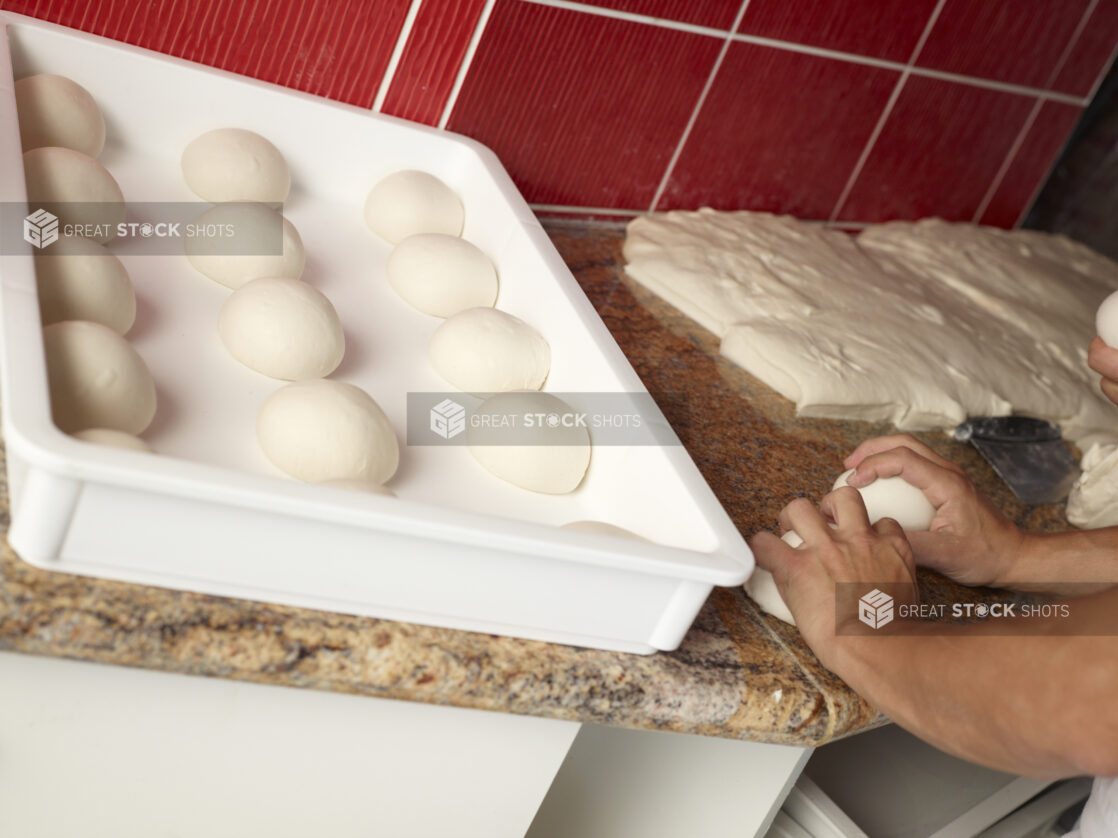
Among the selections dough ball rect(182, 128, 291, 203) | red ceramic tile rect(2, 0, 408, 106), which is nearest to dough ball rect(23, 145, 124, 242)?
dough ball rect(182, 128, 291, 203)

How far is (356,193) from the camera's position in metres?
1.33

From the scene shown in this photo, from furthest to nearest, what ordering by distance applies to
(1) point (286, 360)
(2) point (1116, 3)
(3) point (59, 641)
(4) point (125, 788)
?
(2) point (1116, 3), (1) point (286, 360), (4) point (125, 788), (3) point (59, 641)

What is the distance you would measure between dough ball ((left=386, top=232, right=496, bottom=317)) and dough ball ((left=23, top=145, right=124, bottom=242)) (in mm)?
316

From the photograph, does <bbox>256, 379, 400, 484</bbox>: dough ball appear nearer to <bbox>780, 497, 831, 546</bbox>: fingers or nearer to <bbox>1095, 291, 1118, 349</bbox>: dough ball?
<bbox>780, 497, 831, 546</bbox>: fingers

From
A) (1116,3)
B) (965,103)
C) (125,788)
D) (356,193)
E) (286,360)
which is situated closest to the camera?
(125,788)

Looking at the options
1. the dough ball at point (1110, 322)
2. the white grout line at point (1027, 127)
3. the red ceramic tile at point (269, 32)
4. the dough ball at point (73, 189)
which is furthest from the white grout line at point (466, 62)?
the white grout line at point (1027, 127)

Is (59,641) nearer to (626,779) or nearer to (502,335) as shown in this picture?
(502,335)

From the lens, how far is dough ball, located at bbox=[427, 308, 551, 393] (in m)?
1.06

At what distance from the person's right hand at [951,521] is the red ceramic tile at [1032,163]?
1.51 metres

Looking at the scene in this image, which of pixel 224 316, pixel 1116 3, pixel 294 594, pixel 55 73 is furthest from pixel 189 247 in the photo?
pixel 1116 3

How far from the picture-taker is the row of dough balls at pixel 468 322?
38.9 inches

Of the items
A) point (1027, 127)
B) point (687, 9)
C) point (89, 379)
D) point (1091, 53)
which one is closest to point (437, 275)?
point (89, 379)

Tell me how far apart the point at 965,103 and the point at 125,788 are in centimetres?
205

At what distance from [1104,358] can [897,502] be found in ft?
1.15
